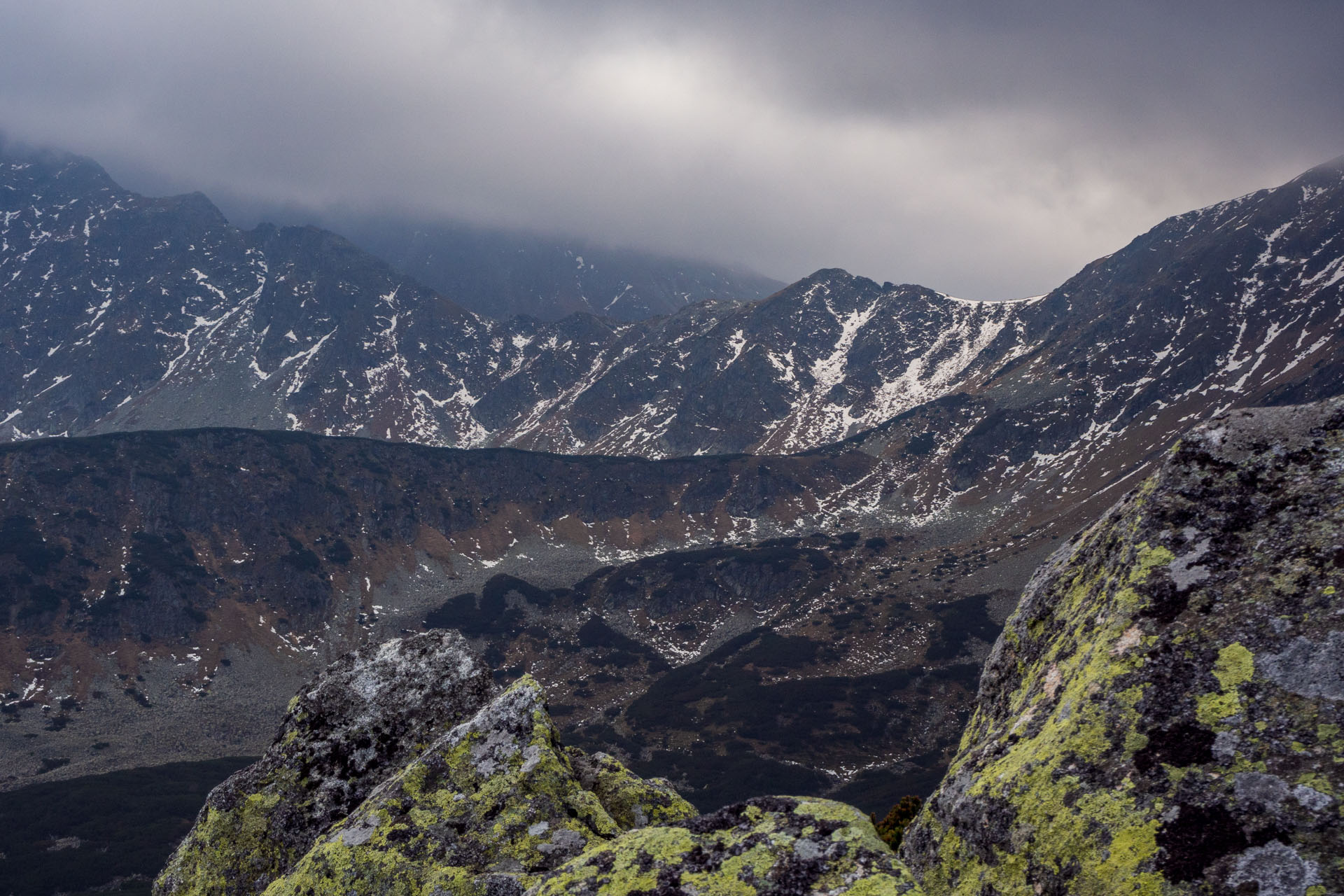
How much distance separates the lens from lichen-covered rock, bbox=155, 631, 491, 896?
15.2 metres

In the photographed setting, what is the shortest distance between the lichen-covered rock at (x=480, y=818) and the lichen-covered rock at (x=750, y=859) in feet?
8.20

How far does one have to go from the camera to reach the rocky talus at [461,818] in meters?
8.76

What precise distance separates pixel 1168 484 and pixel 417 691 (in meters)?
15.3

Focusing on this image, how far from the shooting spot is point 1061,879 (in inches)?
290

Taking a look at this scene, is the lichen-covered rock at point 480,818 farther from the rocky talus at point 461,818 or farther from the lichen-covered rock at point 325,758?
the lichen-covered rock at point 325,758

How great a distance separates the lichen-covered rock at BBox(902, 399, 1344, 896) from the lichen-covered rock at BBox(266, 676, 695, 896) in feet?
18.5

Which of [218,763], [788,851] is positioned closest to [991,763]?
[788,851]

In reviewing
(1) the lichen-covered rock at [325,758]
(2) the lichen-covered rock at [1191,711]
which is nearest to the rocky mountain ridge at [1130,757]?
(2) the lichen-covered rock at [1191,711]

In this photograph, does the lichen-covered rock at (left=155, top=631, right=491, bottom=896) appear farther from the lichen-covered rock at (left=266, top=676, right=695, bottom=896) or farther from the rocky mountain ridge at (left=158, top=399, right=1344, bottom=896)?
the rocky mountain ridge at (left=158, top=399, right=1344, bottom=896)

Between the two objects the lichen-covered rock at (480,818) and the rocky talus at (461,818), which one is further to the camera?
the lichen-covered rock at (480,818)

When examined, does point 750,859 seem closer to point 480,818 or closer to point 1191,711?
point 1191,711

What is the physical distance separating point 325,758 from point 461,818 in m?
5.51

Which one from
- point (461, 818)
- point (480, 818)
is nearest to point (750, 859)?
point (480, 818)

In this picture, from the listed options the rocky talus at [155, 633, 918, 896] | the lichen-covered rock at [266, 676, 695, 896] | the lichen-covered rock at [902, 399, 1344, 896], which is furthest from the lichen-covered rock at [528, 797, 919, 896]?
the lichen-covered rock at [266, 676, 695, 896]
